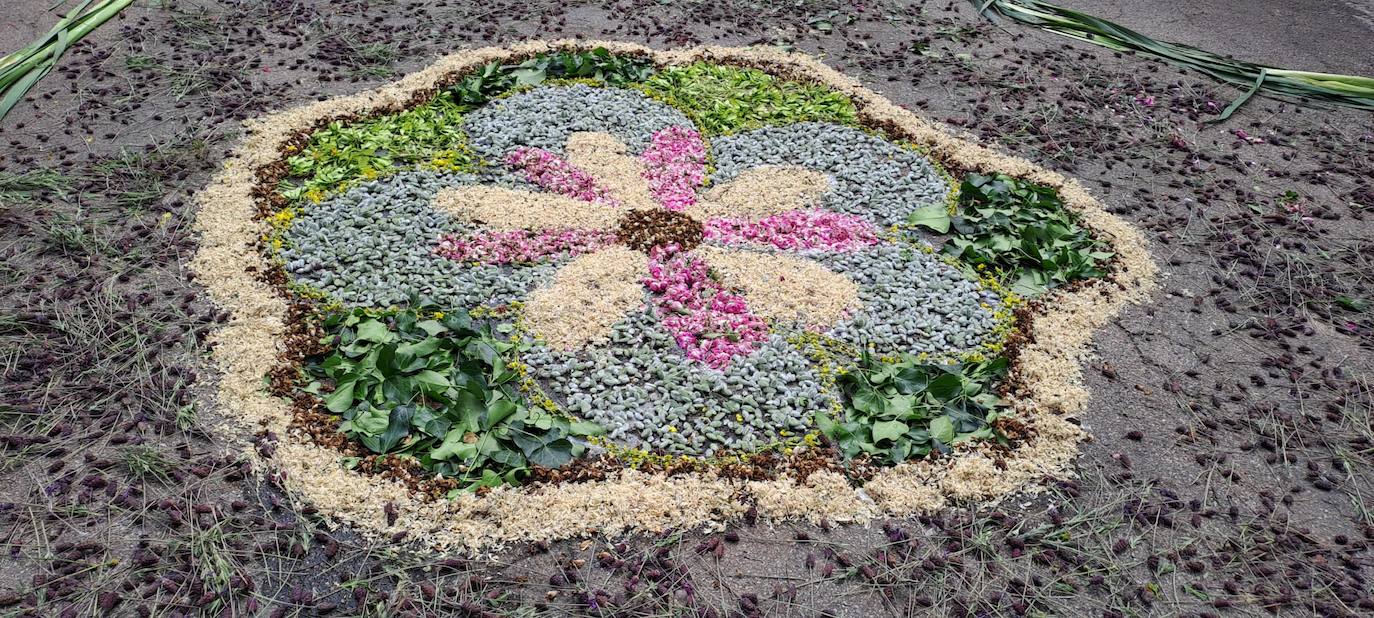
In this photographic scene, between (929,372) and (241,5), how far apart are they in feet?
22.3

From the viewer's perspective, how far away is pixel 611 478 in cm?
381

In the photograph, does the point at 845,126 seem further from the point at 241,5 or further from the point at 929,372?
the point at 241,5

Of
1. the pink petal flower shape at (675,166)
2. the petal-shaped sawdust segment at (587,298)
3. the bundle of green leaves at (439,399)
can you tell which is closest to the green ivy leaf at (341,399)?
the bundle of green leaves at (439,399)

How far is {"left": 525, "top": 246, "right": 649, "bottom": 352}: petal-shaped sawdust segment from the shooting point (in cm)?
454

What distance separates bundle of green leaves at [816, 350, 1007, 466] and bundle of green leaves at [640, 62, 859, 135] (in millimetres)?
2722

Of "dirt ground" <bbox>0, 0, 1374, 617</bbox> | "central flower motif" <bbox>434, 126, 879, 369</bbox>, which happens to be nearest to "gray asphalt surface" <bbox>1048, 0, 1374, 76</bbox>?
"dirt ground" <bbox>0, 0, 1374, 617</bbox>

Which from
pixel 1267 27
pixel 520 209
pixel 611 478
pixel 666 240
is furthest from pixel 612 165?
pixel 1267 27

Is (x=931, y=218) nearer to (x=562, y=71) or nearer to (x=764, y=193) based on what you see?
(x=764, y=193)

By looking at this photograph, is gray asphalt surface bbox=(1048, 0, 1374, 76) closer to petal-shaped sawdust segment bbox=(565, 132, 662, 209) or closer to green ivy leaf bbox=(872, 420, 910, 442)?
petal-shaped sawdust segment bbox=(565, 132, 662, 209)

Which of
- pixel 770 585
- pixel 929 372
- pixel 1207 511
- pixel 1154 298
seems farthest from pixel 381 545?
pixel 1154 298

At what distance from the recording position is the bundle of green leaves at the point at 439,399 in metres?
3.84

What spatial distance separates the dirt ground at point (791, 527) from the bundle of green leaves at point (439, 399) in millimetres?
450

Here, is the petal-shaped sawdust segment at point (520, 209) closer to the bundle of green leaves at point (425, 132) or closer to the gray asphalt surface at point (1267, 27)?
the bundle of green leaves at point (425, 132)

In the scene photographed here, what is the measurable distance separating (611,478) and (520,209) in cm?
220
